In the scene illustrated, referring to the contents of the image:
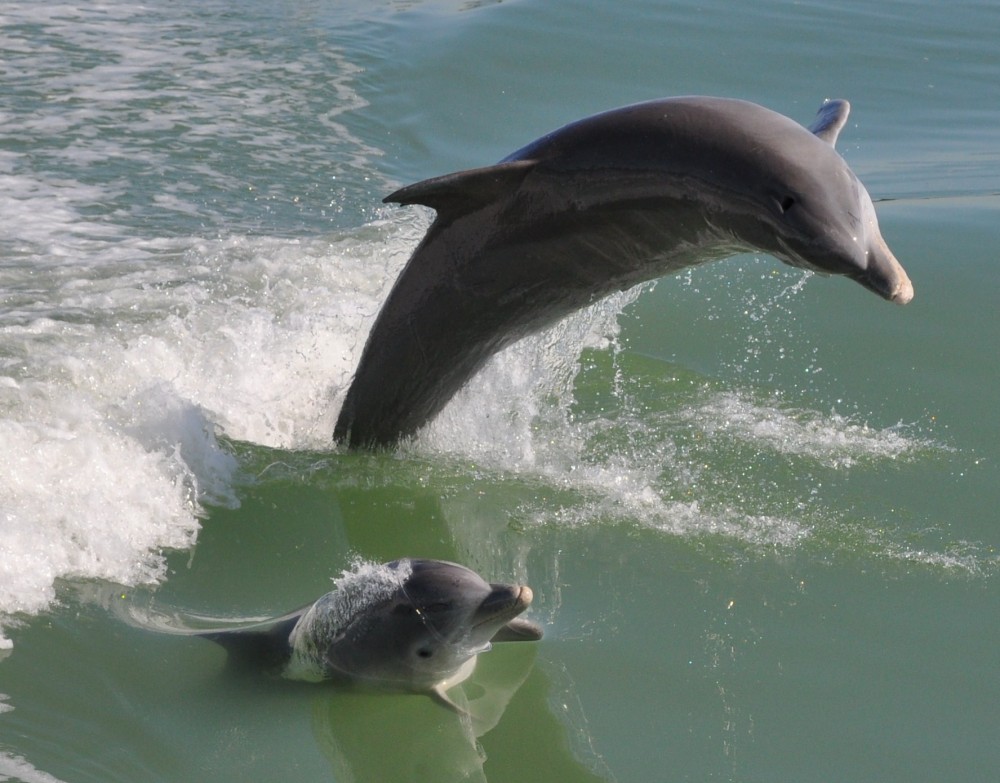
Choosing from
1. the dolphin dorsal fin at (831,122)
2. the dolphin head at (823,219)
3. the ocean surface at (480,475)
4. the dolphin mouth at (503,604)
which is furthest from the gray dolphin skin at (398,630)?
the dolphin dorsal fin at (831,122)

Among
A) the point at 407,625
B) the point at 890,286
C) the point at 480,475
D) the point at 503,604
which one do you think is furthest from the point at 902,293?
the point at 480,475

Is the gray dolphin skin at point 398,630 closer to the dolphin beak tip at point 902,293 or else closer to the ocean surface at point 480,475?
the ocean surface at point 480,475

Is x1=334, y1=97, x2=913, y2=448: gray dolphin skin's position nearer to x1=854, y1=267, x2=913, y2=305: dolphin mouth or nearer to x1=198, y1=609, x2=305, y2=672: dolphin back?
x1=854, y1=267, x2=913, y2=305: dolphin mouth

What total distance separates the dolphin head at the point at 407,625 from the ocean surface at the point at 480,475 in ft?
0.44

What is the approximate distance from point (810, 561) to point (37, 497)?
390 centimetres

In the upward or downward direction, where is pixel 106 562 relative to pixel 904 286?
downward

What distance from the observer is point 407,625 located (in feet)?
17.3

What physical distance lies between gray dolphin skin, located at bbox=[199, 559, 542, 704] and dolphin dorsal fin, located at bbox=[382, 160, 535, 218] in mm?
1825

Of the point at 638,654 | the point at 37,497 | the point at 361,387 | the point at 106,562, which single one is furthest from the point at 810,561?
the point at 37,497

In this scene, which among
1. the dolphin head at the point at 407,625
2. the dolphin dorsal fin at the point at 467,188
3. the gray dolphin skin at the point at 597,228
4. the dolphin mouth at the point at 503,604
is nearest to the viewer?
the dolphin mouth at the point at 503,604

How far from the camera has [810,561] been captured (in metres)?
6.61

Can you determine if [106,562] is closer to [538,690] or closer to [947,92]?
[538,690]

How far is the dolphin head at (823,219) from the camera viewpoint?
5.12 meters

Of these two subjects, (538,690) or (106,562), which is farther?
(106,562)
